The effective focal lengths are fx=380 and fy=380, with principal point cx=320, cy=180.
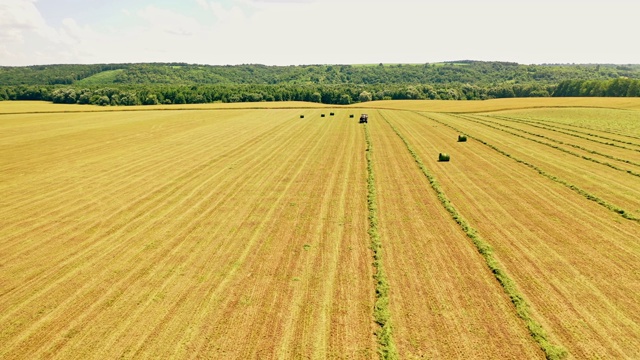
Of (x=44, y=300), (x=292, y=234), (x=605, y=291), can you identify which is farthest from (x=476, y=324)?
(x=44, y=300)

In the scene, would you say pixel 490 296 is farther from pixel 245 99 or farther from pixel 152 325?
pixel 245 99

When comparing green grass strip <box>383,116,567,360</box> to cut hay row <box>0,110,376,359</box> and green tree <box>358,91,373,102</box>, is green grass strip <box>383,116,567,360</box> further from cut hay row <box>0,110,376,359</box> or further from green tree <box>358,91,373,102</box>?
green tree <box>358,91,373,102</box>

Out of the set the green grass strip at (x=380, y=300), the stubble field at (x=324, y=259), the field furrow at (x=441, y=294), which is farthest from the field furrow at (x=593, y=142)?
the green grass strip at (x=380, y=300)

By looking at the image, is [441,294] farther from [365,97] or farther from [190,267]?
[365,97]

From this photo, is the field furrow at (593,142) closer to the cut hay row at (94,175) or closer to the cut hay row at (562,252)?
the cut hay row at (562,252)

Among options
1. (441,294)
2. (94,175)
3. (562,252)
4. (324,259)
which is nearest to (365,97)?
(94,175)

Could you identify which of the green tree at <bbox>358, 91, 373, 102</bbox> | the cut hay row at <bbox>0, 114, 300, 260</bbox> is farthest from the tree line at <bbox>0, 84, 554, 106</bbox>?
the cut hay row at <bbox>0, 114, 300, 260</bbox>
